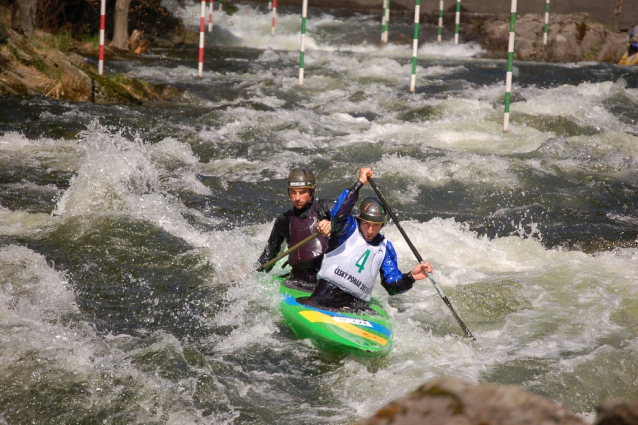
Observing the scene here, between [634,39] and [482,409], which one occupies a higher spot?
[634,39]

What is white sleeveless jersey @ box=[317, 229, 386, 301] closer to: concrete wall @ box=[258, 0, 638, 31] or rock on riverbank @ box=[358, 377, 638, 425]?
rock on riverbank @ box=[358, 377, 638, 425]

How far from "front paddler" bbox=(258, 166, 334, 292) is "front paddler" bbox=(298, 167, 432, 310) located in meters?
0.27

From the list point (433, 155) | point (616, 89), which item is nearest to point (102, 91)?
point (433, 155)

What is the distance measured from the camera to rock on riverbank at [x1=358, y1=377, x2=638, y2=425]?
60.8 inches

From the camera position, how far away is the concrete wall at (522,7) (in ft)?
64.6

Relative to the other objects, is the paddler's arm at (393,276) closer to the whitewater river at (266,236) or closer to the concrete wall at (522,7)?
the whitewater river at (266,236)

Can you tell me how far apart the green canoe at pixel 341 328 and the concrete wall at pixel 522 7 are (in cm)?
1794

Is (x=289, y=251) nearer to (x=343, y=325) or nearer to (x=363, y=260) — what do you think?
(x=363, y=260)

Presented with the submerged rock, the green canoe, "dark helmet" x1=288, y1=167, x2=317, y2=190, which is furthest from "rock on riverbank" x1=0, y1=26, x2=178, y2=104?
the submerged rock

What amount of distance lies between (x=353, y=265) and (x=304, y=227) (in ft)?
2.11

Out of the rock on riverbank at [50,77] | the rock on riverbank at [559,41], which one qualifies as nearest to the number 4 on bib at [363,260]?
the rock on riverbank at [50,77]

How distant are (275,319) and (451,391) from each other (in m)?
3.40

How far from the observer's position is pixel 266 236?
659 centimetres

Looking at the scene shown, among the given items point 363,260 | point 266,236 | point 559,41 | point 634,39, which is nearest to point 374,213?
point 363,260
